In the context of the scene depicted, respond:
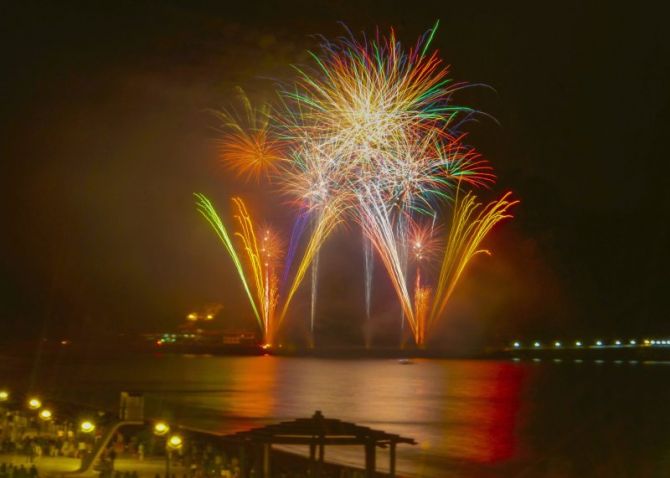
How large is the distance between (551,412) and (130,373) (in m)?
14.5

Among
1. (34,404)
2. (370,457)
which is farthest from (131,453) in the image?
(370,457)

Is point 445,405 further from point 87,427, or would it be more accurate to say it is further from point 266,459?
point 266,459

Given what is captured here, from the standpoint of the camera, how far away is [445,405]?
1883cm

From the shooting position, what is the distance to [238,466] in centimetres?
850

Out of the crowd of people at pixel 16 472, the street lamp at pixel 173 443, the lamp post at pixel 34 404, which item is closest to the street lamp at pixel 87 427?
the street lamp at pixel 173 443

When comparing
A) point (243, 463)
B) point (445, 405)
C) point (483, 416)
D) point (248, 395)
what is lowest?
point (243, 463)

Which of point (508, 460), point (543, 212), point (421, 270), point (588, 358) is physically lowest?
point (508, 460)

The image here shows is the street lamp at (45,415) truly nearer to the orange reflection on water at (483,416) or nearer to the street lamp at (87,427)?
the street lamp at (87,427)

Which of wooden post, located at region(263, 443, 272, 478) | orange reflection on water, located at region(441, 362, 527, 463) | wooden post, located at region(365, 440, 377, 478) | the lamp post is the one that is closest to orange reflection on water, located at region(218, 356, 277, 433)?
the lamp post

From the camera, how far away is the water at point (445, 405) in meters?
12.0

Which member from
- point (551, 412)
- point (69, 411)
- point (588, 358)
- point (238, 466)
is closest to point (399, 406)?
point (551, 412)

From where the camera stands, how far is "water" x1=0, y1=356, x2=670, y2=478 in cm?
1203

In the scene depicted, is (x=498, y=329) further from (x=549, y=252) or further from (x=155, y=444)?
(x=155, y=444)

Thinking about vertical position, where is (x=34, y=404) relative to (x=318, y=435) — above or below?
above
